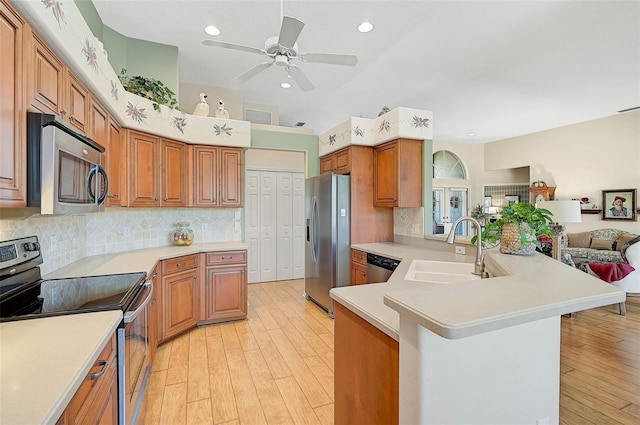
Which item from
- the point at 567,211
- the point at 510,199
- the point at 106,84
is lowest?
the point at 567,211

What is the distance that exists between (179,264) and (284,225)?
2752 millimetres

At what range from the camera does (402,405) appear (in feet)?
3.39

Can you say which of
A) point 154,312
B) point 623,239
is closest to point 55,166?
point 154,312

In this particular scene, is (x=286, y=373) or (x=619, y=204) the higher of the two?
(x=619, y=204)

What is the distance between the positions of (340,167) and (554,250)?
2796 millimetres

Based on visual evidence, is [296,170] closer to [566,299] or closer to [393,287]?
[393,287]

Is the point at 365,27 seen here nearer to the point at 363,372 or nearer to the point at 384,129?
the point at 384,129

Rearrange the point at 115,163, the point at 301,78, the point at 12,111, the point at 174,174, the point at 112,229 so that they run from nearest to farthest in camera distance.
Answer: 1. the point at 12,111
2. the point at 115,163
3. the point at 301,78
4. the point at 112,229
5. the point at 174,174

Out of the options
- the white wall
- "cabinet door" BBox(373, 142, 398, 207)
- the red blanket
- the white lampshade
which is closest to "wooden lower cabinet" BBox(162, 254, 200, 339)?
"cabinet door" BBox(373, 142, 398, 207)

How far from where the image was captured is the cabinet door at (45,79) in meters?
1.38

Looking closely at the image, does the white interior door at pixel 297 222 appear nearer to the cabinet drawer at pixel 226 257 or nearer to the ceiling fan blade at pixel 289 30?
the cabinet drawer at pixel 226 257

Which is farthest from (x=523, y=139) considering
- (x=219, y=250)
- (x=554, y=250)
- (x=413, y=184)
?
(x=219, y=250)

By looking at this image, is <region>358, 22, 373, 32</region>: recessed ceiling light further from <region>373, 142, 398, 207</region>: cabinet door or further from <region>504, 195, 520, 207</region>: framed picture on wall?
<region>504, 195, 520, 207</region>: framed picture on wall

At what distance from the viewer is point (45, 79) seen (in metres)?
1.48
